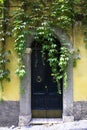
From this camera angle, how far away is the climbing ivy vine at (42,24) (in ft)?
28.8

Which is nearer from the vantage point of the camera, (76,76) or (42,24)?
(42,24)

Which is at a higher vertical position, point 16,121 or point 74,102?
point 74,102

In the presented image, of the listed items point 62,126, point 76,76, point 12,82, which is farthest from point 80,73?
point 12,82

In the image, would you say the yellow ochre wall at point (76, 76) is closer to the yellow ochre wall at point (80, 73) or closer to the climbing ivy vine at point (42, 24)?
the yellow ochre wall at point (80, 73)

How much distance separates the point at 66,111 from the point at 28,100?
1.18 metres

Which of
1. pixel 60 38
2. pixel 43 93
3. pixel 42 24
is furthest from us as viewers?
pixel 43 93

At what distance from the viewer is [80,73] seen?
361 inches

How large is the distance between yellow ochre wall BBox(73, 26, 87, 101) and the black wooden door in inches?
24.5

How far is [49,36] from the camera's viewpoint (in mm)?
8844

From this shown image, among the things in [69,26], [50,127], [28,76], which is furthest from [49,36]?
[50,127]

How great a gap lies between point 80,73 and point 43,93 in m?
1.30

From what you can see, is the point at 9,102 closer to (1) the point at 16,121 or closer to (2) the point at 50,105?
(1) the point at 16,121

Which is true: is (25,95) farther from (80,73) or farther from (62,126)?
(80,73)

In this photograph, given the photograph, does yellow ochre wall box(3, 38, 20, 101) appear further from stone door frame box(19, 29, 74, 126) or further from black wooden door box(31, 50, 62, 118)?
black wooden door box(31, 50, 62, 118)
